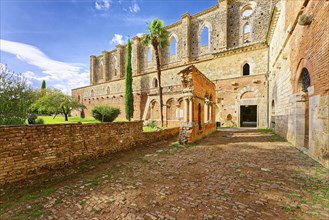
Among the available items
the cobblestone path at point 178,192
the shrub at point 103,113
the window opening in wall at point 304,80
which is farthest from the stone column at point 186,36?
the cobblestone path at point 178,192

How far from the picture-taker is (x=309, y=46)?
5586 millimetres

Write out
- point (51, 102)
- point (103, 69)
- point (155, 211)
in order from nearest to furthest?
point (155, 211), point (51, 102), point (103, 69)

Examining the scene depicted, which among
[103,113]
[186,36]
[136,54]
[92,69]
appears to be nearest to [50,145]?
[103,113]

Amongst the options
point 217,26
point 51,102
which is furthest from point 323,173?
point 51,102

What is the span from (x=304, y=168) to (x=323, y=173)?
414 millimetres

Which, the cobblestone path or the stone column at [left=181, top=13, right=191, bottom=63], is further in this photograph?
the stone column at [left=181, top=13, right=191, bottom=63]

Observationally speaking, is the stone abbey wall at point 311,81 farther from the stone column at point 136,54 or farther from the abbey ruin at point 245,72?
the stone column at point 136,54

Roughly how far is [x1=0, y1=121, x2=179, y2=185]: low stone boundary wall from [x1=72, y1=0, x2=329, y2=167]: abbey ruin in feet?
14.6

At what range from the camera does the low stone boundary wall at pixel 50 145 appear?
3824mm

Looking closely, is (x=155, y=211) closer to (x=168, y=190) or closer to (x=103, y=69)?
(x=168, y=190)

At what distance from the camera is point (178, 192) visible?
10.6ft

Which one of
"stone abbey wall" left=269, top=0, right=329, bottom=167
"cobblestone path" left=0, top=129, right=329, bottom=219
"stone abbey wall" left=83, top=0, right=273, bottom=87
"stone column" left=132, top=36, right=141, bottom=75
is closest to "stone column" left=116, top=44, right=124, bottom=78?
"stone abbey wall" left=83, top=0, right=273, bottom=87

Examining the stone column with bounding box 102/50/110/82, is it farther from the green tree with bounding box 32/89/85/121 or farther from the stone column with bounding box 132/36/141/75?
the green tree with bounding box 32/89/85/121

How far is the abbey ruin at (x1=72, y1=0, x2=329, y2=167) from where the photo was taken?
5.21 meters
